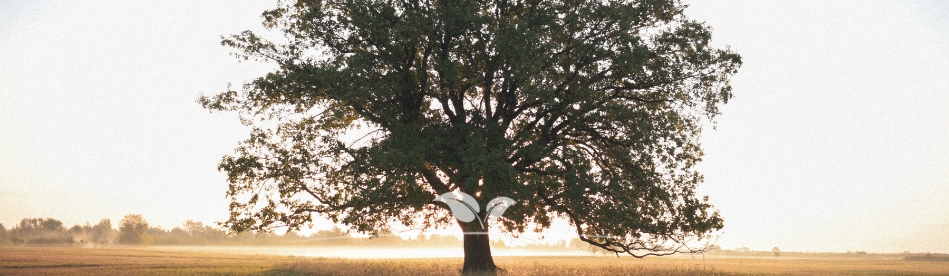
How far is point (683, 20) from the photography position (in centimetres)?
2309

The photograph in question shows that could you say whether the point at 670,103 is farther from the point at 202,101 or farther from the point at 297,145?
the point at 202,101

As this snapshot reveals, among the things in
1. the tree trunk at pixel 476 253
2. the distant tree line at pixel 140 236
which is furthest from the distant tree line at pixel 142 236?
the tree trunk at pixel 476 253

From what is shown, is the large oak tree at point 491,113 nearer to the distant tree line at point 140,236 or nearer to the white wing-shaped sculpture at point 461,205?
the white wing-shaped sculpture at point 461,205

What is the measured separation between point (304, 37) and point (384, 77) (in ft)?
12.5

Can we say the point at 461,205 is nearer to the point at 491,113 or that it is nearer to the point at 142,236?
the point at 491,113

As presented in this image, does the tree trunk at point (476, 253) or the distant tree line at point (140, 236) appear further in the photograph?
the distant tree line at point (140, 236)

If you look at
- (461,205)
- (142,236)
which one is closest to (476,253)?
(461,205)

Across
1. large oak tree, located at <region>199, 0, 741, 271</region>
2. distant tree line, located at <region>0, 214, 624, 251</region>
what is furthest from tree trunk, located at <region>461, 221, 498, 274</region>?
distant tree line, located at <region>0, 214, 624, 251</region>

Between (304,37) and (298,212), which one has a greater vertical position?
(304,37)

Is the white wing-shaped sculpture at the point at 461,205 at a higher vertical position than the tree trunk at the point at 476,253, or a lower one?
higher

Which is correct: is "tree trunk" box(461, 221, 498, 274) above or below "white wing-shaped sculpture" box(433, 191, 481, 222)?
below

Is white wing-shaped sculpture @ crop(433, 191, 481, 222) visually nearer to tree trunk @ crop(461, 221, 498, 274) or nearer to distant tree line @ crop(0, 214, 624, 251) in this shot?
tree trunk @ crop(461, 221, 498, 274)

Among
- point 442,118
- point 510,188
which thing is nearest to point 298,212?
point 442,118

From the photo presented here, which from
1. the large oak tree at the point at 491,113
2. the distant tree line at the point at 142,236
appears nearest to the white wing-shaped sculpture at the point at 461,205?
the large oak tree at the point at 491,113
